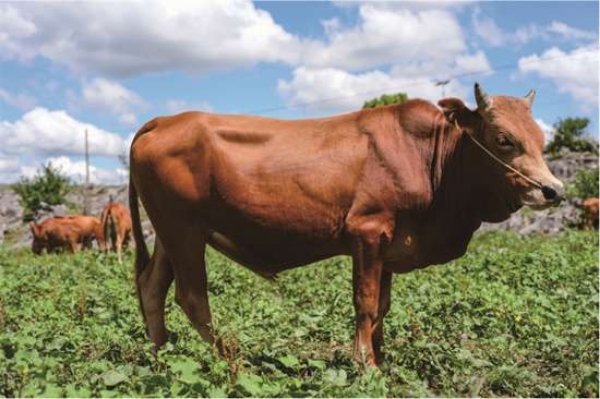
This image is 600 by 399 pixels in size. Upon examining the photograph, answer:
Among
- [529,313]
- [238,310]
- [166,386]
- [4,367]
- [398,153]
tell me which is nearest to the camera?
[166,386]

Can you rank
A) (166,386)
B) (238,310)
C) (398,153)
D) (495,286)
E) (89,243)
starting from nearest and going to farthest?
(166,386) → (398,153) → (238,310) → (495,286) → (89,243)

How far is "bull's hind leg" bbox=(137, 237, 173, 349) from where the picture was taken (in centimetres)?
650

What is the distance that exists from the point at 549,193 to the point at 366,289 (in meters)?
1.64

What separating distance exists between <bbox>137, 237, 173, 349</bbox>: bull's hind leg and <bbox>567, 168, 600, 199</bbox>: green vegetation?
33.1 metres

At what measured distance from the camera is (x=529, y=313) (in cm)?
771

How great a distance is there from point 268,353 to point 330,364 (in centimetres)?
54

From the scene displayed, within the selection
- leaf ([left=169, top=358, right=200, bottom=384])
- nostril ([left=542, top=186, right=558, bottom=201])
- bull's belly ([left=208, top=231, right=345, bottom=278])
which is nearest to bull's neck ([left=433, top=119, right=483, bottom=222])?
nostril ([left=542, top=186, right=558, bottom=201])

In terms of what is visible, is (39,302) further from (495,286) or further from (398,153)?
(495,286)

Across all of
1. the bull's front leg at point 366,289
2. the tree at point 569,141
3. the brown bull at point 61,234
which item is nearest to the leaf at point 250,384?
the bull's front leg at point 366,289

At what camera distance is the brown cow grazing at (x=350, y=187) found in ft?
18.8

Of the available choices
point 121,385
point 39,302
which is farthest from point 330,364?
point 39,302

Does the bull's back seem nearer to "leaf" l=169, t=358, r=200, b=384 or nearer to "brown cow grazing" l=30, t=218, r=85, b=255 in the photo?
"leaf" l=169, t=358, r=200, b=384

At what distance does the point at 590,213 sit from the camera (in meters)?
32.0

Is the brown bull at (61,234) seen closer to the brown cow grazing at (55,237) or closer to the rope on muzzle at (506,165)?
the brown cow grazing at (55,237)
